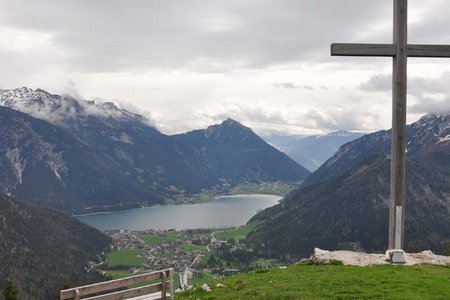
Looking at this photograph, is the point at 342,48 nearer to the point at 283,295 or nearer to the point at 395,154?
the point at 395,154

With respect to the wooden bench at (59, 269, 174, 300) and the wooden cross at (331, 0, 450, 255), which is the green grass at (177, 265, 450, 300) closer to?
the wooden cross at (331, 0, 450, 255)

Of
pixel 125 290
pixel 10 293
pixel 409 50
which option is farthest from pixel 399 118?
pixel 10 293

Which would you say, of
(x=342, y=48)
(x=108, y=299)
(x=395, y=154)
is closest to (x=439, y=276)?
(x=395, y=154)

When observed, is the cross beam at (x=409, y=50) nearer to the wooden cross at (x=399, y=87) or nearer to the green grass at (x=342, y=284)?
the wooden cross at (x=399, y=87)

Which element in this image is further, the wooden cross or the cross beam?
the wooden cross

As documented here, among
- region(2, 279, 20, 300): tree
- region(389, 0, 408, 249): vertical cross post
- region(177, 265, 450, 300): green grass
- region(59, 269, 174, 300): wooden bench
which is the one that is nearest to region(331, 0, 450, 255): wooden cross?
region(389, 0, 408, 249): vertical cross post
